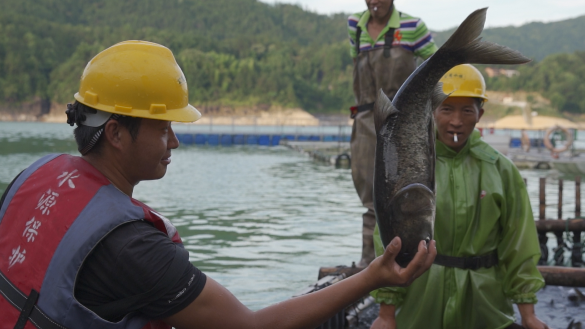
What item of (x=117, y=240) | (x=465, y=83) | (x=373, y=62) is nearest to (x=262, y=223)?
(x=373, y=62)

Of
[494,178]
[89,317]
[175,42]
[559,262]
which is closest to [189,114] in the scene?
[89,317]

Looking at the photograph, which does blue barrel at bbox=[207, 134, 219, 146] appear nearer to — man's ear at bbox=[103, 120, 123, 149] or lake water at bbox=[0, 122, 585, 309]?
lake water at bbox=[0, 122, 585, 309]

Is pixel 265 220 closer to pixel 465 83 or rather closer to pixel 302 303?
pixel 465 83

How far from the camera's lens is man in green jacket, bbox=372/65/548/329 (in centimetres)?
368

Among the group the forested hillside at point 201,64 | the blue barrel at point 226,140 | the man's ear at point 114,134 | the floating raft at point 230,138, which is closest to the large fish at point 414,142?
the man's ear at point 114,134

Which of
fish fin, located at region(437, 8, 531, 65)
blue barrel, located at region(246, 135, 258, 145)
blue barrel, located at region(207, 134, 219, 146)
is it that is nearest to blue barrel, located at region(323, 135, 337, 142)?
blue barrel, located at region(246, 135, 258, 145)

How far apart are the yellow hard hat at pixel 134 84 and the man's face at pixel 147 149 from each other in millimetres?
61

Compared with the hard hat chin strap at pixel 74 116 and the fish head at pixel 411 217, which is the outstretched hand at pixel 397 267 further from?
the hard hat chin strap at pixel 74 116

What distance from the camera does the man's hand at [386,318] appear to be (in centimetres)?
365

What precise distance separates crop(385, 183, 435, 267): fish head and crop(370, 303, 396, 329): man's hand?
4.28 feet

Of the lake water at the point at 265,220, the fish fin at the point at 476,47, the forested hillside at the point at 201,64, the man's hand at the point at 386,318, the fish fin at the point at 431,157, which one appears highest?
the forested hillside at the point at 201,64

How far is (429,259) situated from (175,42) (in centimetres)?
16082

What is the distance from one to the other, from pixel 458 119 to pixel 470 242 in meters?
0.72

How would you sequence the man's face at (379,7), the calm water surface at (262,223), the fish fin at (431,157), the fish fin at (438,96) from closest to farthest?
the fish fin at (431,157) → the fish fin at (438,96) → the man's face at (379,7) → the calm water surface at (262,223)
